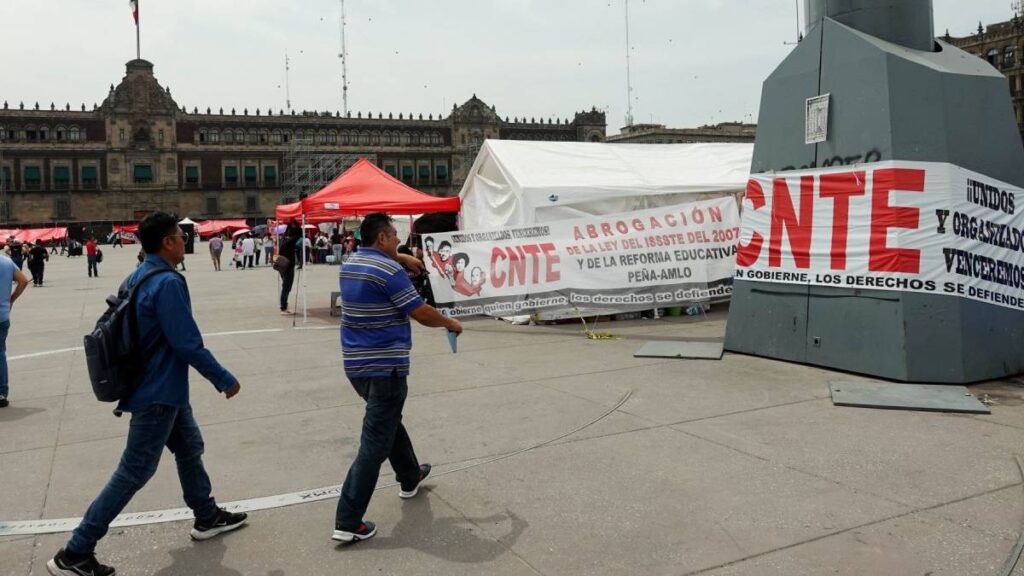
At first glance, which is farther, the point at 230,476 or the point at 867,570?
the point at 230,476

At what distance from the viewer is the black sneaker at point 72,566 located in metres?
3.55

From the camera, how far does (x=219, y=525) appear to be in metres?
4.11

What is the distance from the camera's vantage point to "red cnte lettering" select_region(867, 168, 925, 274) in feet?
24.4

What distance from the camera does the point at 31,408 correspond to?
708 centimetres

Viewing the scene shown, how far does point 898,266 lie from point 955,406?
1.63m

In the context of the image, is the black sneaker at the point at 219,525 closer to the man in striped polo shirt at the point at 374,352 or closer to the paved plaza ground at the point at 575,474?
the paved plaza ground at the point at 575,474

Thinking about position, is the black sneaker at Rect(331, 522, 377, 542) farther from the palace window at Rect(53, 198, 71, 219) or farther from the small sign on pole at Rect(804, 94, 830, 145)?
the palace window at Rect(53, 198, 71, 219)

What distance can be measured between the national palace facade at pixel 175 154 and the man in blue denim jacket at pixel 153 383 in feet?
262

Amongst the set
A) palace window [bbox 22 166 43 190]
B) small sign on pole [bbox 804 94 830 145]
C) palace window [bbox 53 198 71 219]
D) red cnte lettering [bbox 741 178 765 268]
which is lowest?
red cnte lettering [bbox 741 178 765 268]

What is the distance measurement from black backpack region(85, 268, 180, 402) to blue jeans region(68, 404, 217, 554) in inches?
7.0

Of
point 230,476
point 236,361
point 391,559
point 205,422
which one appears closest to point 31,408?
point 205,422

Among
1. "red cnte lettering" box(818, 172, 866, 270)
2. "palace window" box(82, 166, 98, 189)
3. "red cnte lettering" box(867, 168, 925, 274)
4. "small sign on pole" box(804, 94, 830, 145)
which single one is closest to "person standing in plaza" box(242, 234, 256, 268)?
"small sign on pole" box(804, 94, 830, 145)

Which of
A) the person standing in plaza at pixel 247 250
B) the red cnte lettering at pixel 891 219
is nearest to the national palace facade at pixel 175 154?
the person standing in plaza at pixel 247 250

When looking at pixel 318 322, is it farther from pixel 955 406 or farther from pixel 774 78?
pixel 955 406
